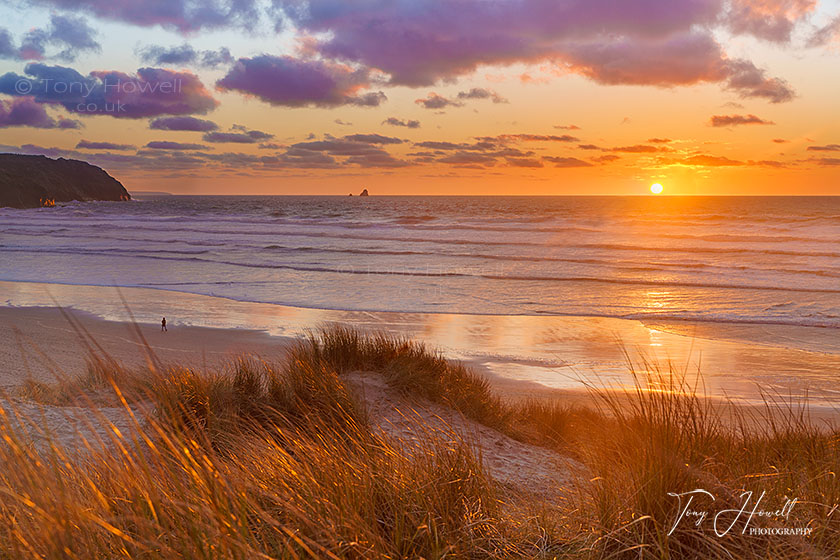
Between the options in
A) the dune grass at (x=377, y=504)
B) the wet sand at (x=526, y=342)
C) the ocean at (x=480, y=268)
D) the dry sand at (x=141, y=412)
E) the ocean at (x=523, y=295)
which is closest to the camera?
the dune grass at (x=377, y=504)

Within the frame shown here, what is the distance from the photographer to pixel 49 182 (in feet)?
405

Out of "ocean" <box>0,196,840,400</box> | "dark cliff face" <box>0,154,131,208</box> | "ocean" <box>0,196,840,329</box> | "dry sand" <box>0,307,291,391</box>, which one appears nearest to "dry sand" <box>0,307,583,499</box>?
"dry sand" <box>0,307,291,391</box>

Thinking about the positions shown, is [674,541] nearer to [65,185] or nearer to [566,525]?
[566,525]

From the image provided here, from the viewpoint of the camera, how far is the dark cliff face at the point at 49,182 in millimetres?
106000

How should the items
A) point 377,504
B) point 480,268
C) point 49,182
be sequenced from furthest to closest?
point 49,182 < point 480,268 < point 377,504

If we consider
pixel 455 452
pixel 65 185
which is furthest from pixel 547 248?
pixel 65 185

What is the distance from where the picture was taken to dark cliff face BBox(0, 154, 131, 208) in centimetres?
10600

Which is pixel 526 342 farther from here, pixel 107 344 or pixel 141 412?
pixel 141 412

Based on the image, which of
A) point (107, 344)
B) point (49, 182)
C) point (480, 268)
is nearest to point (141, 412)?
point (107, 344)

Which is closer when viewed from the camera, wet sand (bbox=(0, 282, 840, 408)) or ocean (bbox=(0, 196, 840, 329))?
wet sand (bbox=(0, 282, 840, 408))

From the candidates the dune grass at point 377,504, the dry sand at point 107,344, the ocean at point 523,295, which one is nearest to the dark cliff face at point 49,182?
the ocean at point 523,295

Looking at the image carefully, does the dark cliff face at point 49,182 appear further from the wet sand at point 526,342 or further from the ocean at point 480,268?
the wet sand at point 526,342

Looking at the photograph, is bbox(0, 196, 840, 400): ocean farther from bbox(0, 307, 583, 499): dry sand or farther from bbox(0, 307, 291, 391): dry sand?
bbox(0, 307, 583, 499): dry sand

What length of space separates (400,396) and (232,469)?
361cm
